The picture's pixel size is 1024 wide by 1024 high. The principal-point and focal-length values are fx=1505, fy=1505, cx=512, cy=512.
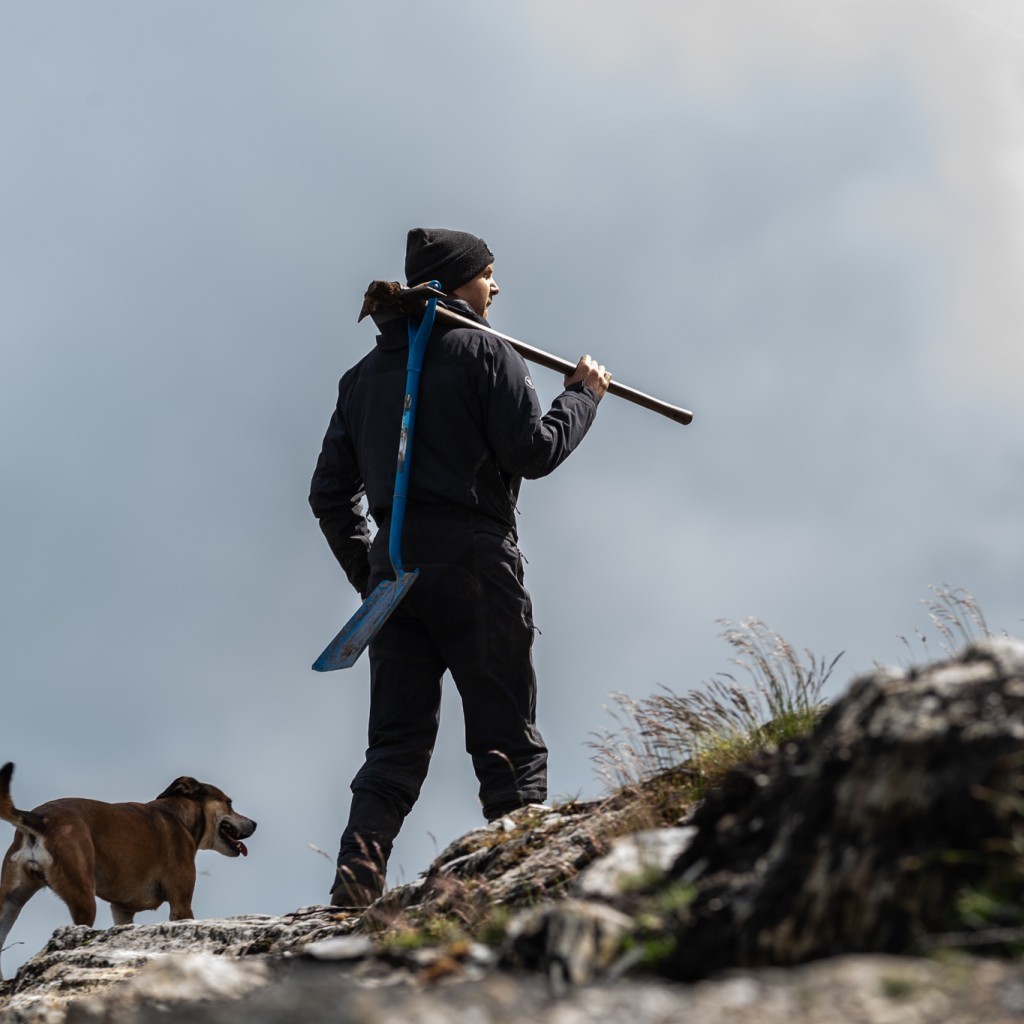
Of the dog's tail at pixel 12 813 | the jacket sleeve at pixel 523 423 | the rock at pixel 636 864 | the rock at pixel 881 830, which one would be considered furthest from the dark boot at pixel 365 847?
the dog's tail at pixel 12 813

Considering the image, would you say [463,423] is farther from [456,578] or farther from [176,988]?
[176,988]

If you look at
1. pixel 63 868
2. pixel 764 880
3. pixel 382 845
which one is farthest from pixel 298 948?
pixel 63 868

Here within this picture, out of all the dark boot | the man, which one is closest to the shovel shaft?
the man

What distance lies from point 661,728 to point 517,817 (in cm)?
74

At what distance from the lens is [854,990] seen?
8.20 ft

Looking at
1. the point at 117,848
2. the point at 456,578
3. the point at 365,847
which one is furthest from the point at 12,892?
the point at 456,578

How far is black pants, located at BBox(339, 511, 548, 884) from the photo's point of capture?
659 cm

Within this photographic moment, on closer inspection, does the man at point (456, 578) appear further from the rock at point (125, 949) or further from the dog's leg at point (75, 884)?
the dog's leg at point (75, 884)

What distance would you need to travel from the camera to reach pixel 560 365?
7559mm

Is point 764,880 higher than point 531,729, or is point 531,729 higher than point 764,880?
point 531,729

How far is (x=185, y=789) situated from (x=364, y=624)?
7.08m

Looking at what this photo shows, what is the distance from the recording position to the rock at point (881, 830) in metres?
2.96

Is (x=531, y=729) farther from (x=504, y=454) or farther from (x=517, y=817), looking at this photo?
(x=504, y=454)

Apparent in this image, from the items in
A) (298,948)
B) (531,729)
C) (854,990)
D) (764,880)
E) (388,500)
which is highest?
(388,500)
